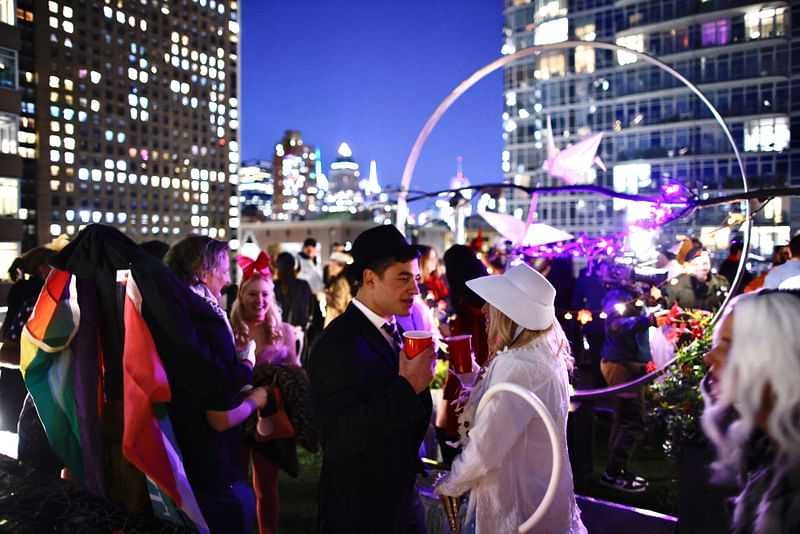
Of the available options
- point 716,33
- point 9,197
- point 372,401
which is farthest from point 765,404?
point 716,33

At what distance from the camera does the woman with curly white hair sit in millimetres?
1845

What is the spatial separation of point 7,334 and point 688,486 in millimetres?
5067

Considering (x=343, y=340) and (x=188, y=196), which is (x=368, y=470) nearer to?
(x=343, y=340)

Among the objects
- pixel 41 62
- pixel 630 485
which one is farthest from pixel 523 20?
pixel 41 62

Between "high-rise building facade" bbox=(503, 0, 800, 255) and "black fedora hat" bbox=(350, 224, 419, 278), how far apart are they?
47.5 m

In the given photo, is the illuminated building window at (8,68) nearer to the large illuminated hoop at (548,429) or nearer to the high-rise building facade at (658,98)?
the large illuminated hoop at (548,429)

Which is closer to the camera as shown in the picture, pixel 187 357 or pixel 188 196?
pixel 187 357

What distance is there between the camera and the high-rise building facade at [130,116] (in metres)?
124

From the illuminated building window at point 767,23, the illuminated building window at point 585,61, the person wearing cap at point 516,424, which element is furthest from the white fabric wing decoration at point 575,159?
the illuminated building window at point 585,61

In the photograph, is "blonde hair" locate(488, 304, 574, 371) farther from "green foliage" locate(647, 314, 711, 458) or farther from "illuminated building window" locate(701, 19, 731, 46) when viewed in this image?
"illuminated building window" locate(701, 19, 731, 46)

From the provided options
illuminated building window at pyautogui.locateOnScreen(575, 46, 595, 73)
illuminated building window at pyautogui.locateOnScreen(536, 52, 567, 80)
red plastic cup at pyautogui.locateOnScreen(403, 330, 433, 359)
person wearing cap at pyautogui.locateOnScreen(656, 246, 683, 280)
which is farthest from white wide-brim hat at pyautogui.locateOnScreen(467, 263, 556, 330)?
illuminated building window at pyautogui.locateOnScreen(536, 52, 567, 80)

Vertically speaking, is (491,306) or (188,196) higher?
(188,196)

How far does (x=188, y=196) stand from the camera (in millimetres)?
147250

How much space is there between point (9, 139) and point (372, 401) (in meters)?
31.3
